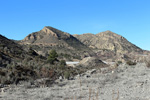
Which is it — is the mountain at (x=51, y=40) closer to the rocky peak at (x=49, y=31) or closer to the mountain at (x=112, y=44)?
the rocky peak at (x=49, y=31)

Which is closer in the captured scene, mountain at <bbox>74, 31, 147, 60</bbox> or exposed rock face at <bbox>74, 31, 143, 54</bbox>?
mountain at <bbox>74, 31, 147, 60</bbox>

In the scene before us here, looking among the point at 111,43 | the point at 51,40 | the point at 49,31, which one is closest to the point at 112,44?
the point at 111,43

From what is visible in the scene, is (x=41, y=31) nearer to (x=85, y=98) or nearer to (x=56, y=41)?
(x=56, y=41)

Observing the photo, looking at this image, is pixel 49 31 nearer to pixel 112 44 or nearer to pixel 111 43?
pixel 111 43

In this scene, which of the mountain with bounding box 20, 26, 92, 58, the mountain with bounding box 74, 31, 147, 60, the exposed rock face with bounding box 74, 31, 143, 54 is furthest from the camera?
the exposed rock face with bounding box 74, 31, 143, 54

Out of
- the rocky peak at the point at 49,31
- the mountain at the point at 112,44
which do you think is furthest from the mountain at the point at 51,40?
the mountain at the point at 112,44

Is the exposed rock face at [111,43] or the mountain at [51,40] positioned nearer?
the mountain at [51,40]

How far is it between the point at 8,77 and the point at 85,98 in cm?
523

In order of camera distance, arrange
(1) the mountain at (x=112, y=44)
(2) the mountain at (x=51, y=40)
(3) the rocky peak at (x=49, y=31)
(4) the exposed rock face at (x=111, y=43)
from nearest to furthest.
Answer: (2) the mountain at (x=51, y=40) → (3) the rocky peak at (x=49, y=31) → (1) the mountain at (x=112, y=44) → (4) the exposed rock face at (x=111, y=43)

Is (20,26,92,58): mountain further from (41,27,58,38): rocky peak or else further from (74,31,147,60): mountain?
(74,31,147,60): mountain

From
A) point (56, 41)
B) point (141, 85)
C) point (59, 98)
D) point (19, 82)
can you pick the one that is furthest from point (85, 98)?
point (56, 41)

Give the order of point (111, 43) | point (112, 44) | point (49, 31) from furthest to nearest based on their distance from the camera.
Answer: point (111, 43)
point (112, 44)
point (49, 31)

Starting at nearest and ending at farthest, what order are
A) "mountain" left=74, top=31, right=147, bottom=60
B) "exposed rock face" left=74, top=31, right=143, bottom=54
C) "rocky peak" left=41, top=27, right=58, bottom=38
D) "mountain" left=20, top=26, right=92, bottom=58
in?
"mountain" left=20, top=26, right=92, bottom=58 → "rocky peak" left=41, top=27, right=58, bottom=38 → "mountain" left=74, top=31, right=147, bottom=60 → "exposed rock face" left=74, top=31, right=143, bottom=54

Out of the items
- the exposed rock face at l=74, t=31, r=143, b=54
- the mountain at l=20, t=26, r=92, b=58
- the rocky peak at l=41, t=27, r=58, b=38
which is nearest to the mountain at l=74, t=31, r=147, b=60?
the exposed rock face at l=74, t=31, r=143, b=54
